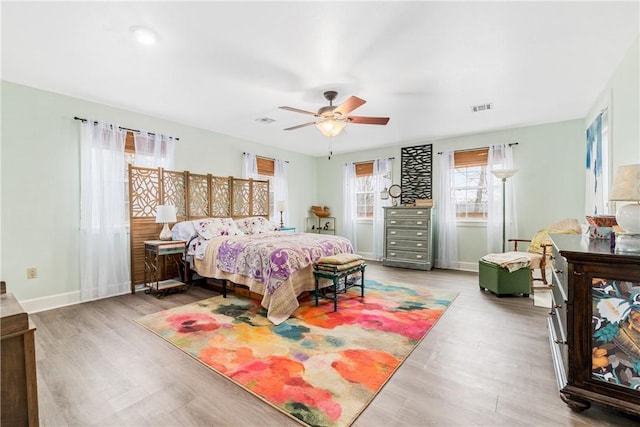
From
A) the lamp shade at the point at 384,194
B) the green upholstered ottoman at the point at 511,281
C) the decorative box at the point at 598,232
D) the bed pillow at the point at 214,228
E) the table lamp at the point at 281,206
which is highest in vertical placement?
the lamp shade at the point at 384,194

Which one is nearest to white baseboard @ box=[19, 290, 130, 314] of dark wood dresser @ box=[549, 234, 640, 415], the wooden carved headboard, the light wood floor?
the light wood floor

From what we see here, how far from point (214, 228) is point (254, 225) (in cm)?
83

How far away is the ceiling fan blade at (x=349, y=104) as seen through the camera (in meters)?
2.86

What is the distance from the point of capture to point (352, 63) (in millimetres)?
2785

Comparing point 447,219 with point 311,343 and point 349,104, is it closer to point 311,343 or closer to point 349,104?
point 349,104

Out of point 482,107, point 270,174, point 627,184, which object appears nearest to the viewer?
point 627,184

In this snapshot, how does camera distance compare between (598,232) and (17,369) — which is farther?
(598,232)

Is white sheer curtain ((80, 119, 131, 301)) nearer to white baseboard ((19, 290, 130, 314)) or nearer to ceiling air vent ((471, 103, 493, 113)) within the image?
white baseboard ((19, 290, 130, 314))

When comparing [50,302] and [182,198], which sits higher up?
[182,198]

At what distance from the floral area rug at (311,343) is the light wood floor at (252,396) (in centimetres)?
10

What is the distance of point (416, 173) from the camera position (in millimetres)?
6148

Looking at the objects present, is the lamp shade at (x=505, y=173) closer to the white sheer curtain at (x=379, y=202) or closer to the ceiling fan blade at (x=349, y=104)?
the white sheer curtain at (x=379, y=202)

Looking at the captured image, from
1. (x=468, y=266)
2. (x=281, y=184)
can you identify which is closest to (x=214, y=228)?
(x=281, y=184)

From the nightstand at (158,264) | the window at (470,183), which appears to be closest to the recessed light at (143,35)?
the nightstand at (158,264)
